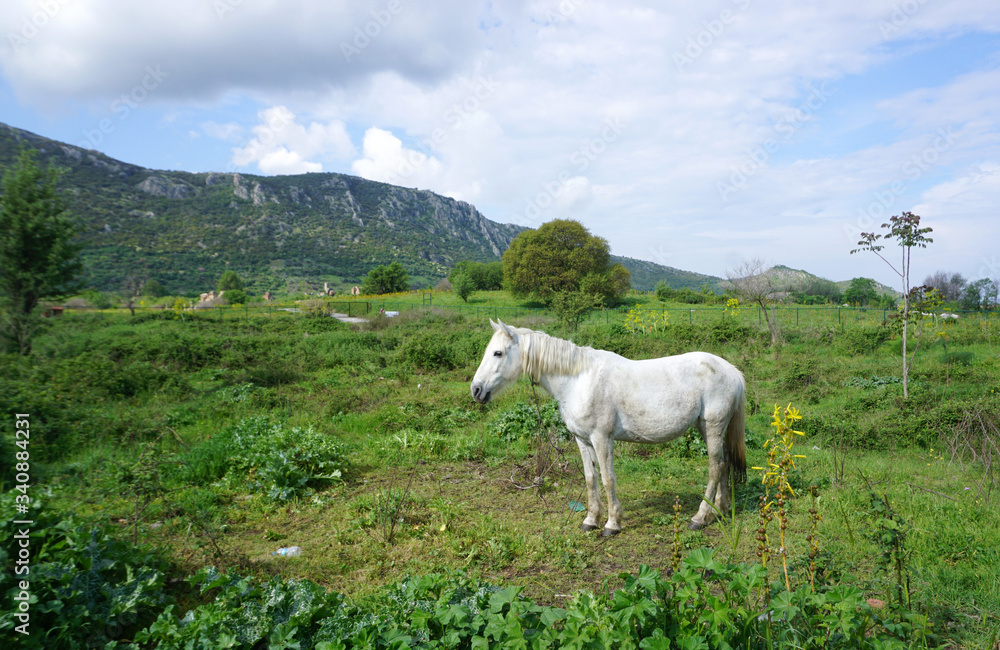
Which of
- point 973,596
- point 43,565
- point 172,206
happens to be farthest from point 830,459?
point 172,206

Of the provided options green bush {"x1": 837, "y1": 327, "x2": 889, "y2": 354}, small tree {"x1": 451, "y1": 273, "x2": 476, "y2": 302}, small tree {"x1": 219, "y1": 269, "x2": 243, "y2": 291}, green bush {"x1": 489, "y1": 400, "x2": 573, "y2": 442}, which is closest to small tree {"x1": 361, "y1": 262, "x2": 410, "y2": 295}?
small tree {"x1": 219, "y1": 269, "x2": 243, "y2": 291}

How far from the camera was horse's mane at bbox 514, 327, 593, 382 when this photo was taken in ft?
15.6

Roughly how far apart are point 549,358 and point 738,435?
7.46ft

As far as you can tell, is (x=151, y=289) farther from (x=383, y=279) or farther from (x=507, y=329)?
(x=507, y=329)

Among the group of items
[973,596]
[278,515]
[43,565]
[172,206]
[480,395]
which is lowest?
[278,515]

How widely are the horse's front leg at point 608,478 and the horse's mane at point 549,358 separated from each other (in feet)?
2.50

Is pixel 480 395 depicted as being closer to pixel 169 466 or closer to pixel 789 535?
pixel 789 535

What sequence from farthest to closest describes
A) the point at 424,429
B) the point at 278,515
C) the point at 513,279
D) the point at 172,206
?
the point at 172,206 → the point at 513,279 → the point at 424,429 → the point at 278,515

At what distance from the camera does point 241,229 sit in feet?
292

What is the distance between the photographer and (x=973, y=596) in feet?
10.5

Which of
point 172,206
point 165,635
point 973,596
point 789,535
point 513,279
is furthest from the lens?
point 172,206

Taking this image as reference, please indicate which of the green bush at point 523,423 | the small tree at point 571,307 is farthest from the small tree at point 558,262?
the green bush at point 523,423

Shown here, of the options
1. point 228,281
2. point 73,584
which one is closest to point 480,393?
point 73,584

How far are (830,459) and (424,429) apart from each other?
6.73m
